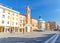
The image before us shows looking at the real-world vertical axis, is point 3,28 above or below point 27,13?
below

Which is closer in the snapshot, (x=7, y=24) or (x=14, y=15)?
(x=7, y=24)

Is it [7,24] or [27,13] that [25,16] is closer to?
[27,13]

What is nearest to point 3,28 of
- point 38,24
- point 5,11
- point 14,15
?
point 5,11

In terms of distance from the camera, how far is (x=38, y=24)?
482 ft

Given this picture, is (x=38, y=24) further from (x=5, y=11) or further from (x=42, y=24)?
(x=5, y=11)

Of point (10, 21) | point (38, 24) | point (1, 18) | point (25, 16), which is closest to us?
point (1, 18)

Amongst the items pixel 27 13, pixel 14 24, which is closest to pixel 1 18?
pixel 14 24

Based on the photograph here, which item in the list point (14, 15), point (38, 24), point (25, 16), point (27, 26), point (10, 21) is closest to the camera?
point (10, 21)

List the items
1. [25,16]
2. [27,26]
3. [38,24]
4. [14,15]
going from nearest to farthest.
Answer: [14,15] → [27,26] → [25,16] → [38,24]

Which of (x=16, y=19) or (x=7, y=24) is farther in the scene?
(x=16, y=19)

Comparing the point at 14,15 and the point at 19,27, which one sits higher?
the point at 14,15

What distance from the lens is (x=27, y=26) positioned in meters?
91.1

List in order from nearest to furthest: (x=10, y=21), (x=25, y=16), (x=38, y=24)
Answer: (x=10, y=21) < (x=25, y=16) < (x=38, y=24)

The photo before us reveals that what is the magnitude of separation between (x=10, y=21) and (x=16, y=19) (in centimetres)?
725
